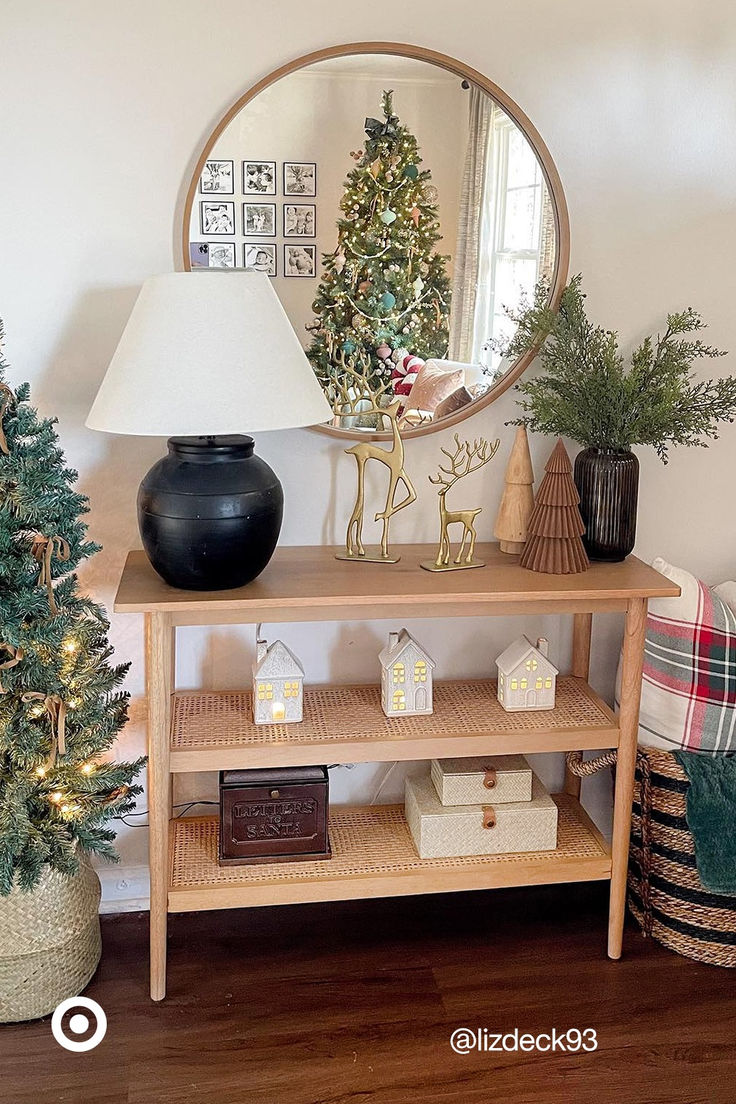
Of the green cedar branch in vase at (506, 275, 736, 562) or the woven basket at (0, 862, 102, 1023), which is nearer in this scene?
the woven basket at (0, 862, 102, 1023)

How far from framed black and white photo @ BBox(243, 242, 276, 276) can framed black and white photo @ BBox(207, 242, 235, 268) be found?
0.03m

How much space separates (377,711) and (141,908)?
733mm

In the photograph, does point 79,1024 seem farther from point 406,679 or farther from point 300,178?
point 300,178

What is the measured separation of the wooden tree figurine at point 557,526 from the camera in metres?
2.05

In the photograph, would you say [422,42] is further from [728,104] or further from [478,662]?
[478,662]

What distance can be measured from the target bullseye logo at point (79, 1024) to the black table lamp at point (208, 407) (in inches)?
33.2

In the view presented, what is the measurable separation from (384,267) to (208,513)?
25.7 inches

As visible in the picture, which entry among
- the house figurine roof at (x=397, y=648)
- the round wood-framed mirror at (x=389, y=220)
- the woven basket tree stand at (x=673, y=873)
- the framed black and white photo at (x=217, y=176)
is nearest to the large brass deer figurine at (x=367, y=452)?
the round wood-framed mirror at (x=389, y=220)

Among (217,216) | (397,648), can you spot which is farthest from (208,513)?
(217,216)

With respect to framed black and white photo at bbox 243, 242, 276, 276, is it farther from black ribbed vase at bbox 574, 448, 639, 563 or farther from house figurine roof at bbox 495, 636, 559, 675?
house figurine roof at bbox 495, 636, 559, 675

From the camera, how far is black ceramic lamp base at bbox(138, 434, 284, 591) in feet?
6.01

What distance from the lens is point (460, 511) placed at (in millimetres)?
2139

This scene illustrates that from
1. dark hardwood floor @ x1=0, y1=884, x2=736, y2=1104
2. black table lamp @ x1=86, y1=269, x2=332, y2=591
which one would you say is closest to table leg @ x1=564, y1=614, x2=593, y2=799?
dark hardwood floor @ x1=0, y1=884, x2=736, y2=1104

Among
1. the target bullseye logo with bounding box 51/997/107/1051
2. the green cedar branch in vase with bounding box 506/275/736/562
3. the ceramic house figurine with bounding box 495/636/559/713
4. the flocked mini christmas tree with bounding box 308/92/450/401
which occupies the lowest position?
the target bullseye logo with bounding box 51/997/107/1051
